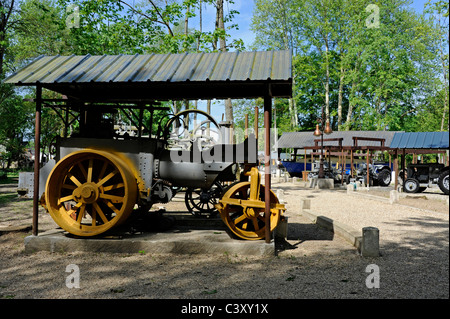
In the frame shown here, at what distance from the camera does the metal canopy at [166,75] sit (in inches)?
220

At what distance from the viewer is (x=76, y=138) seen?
20.6ft

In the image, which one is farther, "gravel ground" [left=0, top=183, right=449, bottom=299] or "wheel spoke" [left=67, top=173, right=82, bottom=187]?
"wheel spoke" [left=67, top=173, right=82, bottom=187]

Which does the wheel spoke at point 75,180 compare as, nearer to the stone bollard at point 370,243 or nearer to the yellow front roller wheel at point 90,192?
the yellow front roller wheel at point 90,192

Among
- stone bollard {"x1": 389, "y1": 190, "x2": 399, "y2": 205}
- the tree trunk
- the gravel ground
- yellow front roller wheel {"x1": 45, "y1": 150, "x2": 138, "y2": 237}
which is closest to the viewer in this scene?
the gravel ground

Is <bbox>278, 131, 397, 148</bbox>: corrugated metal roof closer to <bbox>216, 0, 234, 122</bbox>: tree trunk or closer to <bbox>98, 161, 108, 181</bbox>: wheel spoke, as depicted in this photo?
<bbox>216, 0, 234, 122</bbox>: tree trunk

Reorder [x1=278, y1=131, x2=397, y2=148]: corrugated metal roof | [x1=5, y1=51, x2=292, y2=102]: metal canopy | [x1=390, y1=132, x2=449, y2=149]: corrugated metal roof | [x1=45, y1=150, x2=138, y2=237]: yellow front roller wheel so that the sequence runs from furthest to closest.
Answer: [x1=278, y1=131, x2=397, y2=148]: corrugated metal roof
[x1=45, y1=150, x2=138, y2=237]: yellow front roller wheel
[x1=5, y1=51, x2=292, y2=102]: metal canopy
[x1=390, y1=132, x2=449, y2=149]: corrugated metal roof

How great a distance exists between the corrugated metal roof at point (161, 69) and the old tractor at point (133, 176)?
0.81 meters

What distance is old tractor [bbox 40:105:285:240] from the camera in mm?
5891

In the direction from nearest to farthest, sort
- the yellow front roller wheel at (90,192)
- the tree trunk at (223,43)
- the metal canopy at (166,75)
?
the metal canopy at (166,75), the yellow front roller wheel at (90,192), the tree trunk at (223,43)

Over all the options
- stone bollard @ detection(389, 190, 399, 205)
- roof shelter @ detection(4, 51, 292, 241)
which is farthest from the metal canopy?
stone bollard @ detection(389, 190, 399, 205)

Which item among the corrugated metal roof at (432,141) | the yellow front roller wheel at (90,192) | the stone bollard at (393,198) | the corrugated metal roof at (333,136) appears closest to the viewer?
the corrugated metal roof at (432,141)

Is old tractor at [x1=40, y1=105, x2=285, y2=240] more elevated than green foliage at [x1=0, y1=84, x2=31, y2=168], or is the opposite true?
green foliage at [x1=0, y1=84, x2=31, y2=168]

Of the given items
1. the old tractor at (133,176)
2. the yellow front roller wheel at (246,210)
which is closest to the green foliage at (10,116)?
the old tractor at (133,176)
